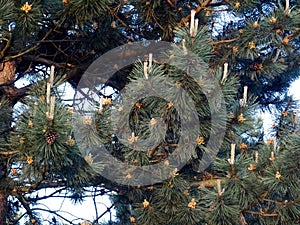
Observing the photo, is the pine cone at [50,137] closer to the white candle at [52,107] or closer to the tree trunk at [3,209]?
the white candle at [52,107]

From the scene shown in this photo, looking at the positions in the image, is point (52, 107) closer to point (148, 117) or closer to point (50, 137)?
point (50, 137)

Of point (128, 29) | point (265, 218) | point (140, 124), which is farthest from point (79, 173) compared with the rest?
point (128, 29)

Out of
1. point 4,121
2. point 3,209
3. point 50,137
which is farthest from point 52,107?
point 3,209

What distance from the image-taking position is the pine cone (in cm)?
303

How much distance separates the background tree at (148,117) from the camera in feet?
10.8

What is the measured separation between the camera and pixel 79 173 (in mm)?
3549

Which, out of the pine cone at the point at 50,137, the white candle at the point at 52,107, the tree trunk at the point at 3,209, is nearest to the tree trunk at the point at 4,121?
the tree trunk at the point at 3,209

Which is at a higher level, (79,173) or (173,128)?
(173,128)

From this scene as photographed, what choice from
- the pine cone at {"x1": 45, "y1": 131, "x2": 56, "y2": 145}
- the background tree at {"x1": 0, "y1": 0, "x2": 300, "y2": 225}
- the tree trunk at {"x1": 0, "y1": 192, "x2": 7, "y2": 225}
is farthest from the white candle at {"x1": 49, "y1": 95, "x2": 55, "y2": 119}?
the tree trunk at {"x1": 0, "y1": 192, "x2": 7, "y2": 225}

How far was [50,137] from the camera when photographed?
304 centimetres

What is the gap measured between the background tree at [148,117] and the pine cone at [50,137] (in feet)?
0.05

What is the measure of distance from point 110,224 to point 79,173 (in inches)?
52.0

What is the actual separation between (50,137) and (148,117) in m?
0.74

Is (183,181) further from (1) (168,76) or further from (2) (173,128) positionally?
(1) (168,76)
